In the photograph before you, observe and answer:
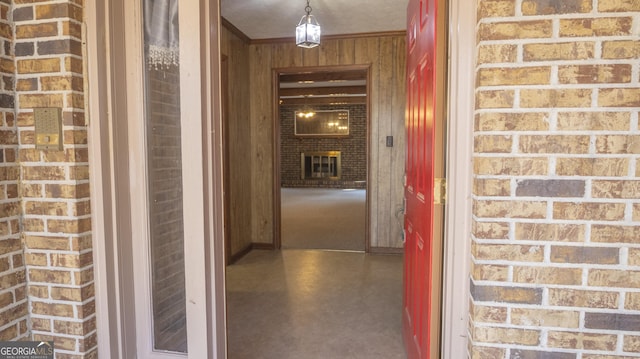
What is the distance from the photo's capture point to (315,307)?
2.92m

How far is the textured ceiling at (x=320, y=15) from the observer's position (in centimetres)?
349

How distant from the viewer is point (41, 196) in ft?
4.74

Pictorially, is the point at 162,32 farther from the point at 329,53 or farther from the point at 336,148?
the point at 336,148

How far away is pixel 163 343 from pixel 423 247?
1263 millimetres

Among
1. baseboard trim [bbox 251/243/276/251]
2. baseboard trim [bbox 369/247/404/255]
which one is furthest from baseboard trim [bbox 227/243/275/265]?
baseboard trim [bbox 369/247/404/255]

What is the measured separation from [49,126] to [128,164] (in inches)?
12.3

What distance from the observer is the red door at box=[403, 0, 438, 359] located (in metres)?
1.43

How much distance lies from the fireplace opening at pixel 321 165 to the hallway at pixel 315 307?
8125 mm

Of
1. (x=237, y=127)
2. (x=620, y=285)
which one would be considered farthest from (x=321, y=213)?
(x=620, y=285)

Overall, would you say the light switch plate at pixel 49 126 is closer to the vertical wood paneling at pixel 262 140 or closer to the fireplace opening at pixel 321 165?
the vertical wood paneling at pixel 262 140

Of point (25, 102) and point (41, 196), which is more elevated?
point (25, 102)

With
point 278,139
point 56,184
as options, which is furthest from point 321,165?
point 56,184

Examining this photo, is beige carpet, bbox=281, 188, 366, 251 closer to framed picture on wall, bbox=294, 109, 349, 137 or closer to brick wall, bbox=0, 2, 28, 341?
framed picture on wall, bbox=294, 109, 349, 137

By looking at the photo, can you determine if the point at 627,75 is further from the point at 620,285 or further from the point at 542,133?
the point at 620,285
